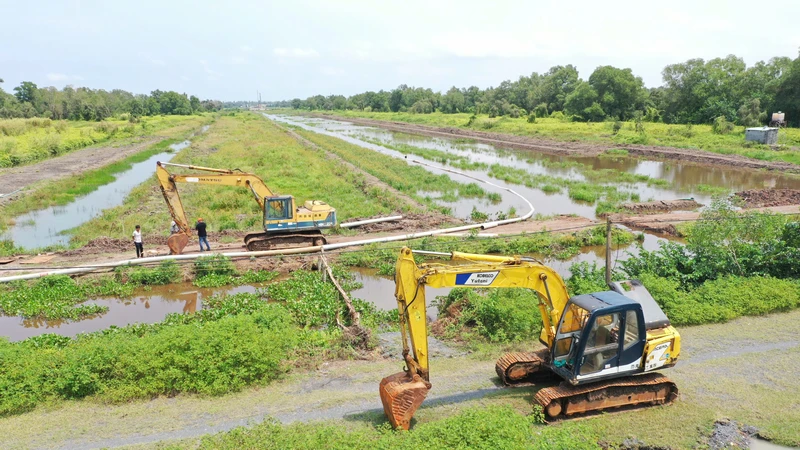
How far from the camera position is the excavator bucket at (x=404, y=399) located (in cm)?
898

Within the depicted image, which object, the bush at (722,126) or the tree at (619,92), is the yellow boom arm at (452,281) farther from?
the tree at (619,92)

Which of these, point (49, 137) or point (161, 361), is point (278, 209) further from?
point (49, 137)

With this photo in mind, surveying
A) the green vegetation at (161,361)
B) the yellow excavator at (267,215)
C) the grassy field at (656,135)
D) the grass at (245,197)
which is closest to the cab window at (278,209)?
the yellow excavator at (267,215)

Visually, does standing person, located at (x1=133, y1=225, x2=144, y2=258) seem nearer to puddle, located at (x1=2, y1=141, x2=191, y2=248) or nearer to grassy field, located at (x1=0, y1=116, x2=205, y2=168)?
puddle, located at (x1=2, y1=141, x2=191, y2=248)

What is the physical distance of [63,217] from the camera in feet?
96.2

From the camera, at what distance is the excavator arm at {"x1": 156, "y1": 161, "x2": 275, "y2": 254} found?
1969 cm

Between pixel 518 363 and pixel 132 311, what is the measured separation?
1312cm

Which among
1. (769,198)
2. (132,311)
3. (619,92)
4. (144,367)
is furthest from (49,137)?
(619,92)

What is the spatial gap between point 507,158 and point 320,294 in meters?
40.9

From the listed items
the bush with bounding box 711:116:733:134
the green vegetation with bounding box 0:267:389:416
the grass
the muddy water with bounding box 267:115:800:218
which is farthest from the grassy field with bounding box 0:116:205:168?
the bush with bounding box 711:116:733:134

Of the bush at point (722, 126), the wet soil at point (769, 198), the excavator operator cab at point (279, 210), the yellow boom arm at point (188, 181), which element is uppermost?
the bush at point (722, 126)

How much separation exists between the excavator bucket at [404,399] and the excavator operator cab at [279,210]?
43.3 ft

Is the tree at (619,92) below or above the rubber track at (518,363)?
above

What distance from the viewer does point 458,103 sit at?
136000 mm
